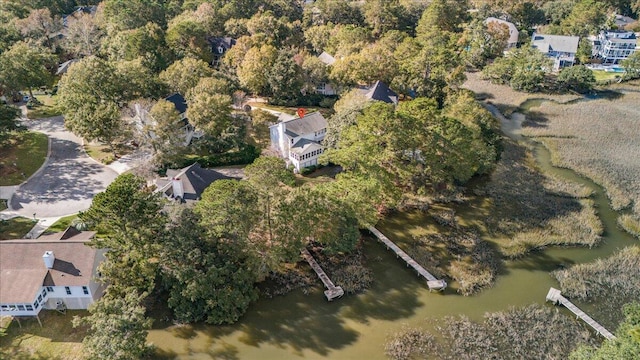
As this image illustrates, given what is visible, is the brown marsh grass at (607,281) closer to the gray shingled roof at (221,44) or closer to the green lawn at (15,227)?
the green lawn at (15,227)

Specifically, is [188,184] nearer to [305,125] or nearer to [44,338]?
[44,338]

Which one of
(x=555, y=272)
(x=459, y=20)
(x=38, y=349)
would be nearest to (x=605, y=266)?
(x=555, y=272)

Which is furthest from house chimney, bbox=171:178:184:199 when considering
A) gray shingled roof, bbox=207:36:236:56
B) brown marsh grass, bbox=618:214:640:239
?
gray shingled roof, bbox=207:36:236:56

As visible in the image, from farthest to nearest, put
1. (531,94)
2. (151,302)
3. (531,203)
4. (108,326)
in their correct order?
(531,94) → (531,203) → (151,302) → (108,326)

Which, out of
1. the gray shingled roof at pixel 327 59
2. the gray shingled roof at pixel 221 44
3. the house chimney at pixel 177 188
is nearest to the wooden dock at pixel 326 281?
the house chimney at pixel 177 188

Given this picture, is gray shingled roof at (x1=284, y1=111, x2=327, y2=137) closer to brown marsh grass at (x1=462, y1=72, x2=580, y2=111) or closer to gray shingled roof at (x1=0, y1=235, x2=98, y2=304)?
gray shingled roof at (x1=0, y1=235, x2=98, y2=304)

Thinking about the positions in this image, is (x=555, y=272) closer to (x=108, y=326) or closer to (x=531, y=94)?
(x=108, y=326)
